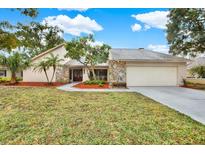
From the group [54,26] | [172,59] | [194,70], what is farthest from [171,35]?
[54,26]

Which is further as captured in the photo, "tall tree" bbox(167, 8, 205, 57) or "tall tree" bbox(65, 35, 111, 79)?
"tall tree" bbox(65, 35, 111, 79)

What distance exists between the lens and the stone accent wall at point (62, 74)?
20.4 meters

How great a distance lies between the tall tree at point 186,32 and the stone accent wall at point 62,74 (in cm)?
1228

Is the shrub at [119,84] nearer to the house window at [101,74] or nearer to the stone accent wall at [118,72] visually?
the stone accent wall at [118,72]

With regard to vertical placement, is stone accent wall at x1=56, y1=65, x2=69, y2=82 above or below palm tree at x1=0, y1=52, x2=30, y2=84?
below

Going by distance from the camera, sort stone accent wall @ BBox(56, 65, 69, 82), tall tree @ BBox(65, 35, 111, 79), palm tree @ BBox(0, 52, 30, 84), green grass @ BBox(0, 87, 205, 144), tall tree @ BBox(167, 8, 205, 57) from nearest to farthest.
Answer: green grass @ BBox(0, 87, 205, 144) < tall tree @ BBox(167, 8, 205, 57) < tall tree @ BBox(65, 35, 111, 79) < palm tree @ BBox(0, 52, 30, 84) < stone accent wall @ BBox(56, 65, 69, 82)

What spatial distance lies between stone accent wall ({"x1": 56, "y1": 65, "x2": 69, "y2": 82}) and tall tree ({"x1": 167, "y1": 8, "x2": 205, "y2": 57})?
1228 centimetres

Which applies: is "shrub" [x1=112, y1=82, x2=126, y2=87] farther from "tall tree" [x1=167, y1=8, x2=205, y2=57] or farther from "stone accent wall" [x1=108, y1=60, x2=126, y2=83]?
"tall tree" [x1=167, y1=8, x2=205, y2=57]

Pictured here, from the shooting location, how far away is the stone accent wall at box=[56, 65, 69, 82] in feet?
67.1

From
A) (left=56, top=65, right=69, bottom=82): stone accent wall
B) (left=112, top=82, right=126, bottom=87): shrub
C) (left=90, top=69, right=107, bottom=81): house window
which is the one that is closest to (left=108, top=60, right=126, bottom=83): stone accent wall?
(left=112, top=82, right=126, bottom=87): shrub

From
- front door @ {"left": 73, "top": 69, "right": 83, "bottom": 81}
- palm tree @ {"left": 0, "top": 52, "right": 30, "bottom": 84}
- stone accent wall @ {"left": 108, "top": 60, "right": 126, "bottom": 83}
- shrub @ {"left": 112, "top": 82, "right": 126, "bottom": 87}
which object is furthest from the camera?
front door @ {"left": 73, "top": 69, "right": 83, "bottom": 81}

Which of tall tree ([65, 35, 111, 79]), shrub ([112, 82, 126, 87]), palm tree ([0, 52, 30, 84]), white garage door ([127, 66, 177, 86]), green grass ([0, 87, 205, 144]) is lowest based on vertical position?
green grass ([0, 87, 205, 144])

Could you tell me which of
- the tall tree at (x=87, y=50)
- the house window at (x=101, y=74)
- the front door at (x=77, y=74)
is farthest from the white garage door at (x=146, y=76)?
the front door at (x=77, y=74)
